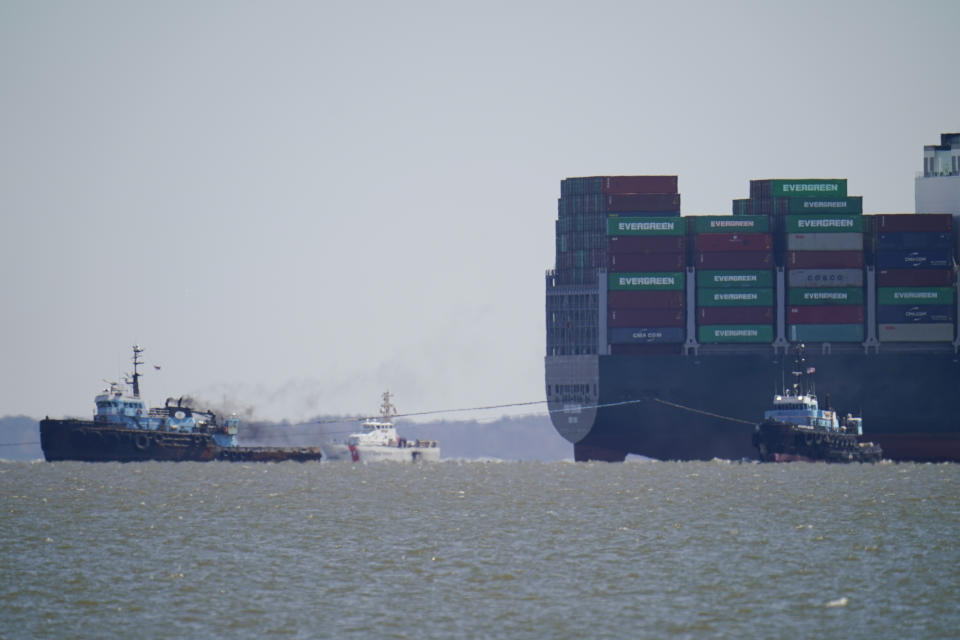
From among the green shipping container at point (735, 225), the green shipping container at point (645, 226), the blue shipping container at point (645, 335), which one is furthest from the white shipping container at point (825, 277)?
the blue shipping container at point (645, 335)

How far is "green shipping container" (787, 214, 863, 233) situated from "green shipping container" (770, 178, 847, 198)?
1953 mm

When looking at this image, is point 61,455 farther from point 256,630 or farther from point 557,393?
point 256,630

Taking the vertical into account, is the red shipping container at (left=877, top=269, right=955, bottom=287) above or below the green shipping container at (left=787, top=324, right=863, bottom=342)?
above

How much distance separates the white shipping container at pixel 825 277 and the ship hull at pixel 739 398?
5.43m

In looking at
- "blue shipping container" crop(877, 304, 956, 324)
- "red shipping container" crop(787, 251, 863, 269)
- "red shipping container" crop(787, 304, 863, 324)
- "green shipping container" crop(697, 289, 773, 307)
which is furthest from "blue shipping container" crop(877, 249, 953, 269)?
"green shipping container" crop(697, 289, 773, 307)

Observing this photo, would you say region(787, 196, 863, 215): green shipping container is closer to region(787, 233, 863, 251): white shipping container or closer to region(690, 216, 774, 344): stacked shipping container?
region(787, 233, 863, 251): white shipping container

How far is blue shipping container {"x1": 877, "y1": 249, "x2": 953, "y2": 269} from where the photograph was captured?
4434 inches

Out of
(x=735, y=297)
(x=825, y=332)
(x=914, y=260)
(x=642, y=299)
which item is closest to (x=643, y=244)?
(x=642, y=299)

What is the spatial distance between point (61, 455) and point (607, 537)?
74144 millimetres

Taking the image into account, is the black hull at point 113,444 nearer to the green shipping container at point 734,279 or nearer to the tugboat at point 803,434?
the green shipping container at point 734,279

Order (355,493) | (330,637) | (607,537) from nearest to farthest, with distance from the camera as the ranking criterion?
1. (330,637)
2. (607,537)
3. (355,493)

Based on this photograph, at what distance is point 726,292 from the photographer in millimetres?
112875

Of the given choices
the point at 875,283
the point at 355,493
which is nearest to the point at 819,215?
the point at 875,283

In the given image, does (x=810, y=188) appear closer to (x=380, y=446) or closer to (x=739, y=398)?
(x=739, y=398)
